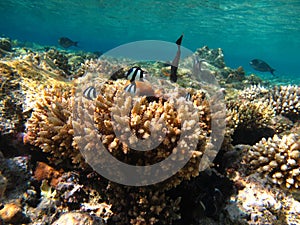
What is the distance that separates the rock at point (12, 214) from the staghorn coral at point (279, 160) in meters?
3.35

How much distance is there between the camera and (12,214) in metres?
2.55

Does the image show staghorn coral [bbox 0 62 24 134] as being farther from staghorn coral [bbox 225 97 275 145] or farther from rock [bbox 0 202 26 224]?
staghorn coral [bbox 225 97 275 145]

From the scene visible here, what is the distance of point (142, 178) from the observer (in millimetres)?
2557

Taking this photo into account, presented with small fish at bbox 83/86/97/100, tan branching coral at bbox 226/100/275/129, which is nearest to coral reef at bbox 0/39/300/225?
small fish at bbox 83/86/97/100

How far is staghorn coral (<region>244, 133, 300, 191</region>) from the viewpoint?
3.22m

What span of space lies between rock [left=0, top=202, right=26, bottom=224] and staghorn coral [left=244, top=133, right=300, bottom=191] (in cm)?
335

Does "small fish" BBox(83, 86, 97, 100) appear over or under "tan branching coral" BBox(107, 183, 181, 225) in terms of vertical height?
over

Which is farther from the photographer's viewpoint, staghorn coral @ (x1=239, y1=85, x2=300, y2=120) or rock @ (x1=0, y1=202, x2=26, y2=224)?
staghorn coral @ (x1=239, y1=85, x2=300, y2=120)

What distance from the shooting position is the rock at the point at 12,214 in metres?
2.52

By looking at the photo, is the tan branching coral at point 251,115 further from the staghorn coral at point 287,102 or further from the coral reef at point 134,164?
the staghorn coral at point 287,102

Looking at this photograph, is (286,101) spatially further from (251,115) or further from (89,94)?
(89,94)

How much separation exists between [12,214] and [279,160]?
3.78 m

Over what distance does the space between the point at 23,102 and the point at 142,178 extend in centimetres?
284

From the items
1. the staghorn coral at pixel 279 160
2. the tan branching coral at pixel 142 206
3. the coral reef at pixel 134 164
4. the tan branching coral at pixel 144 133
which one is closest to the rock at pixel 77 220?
the coral reef at pixel 134 164
